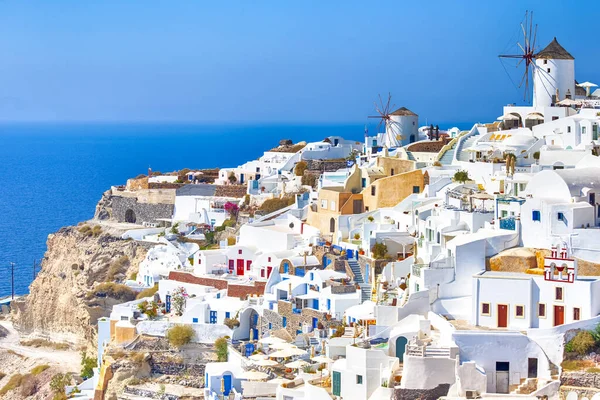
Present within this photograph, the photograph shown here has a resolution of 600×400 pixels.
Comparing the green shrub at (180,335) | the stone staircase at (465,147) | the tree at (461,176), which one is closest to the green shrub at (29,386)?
the green shrub at (180,335)

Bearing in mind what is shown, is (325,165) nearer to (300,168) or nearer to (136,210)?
(300,168)

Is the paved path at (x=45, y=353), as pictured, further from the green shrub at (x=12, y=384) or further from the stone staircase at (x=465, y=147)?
the stone staircase at (x=465, y=147)

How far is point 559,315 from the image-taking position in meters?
30.0

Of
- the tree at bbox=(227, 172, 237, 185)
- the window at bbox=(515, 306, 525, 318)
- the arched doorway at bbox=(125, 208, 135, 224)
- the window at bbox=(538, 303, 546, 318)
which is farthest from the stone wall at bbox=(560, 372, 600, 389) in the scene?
the arched doorway at bbox=(125, 208, 135, 224)

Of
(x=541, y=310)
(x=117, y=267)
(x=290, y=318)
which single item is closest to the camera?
(x=541, y=310)

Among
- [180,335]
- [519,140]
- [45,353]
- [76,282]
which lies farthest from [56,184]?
[180,335]

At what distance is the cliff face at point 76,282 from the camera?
49969 mm

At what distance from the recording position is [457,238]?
33562 mm

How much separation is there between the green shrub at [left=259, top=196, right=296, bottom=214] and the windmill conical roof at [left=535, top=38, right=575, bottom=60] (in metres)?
10.8

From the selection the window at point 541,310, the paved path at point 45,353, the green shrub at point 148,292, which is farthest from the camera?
the paved path at point 45,353

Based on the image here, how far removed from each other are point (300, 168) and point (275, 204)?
4488mm

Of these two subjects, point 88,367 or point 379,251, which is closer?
point 379,251

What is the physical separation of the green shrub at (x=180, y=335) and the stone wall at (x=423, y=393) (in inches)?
432

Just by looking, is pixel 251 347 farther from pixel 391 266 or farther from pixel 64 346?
pixel 64 346
